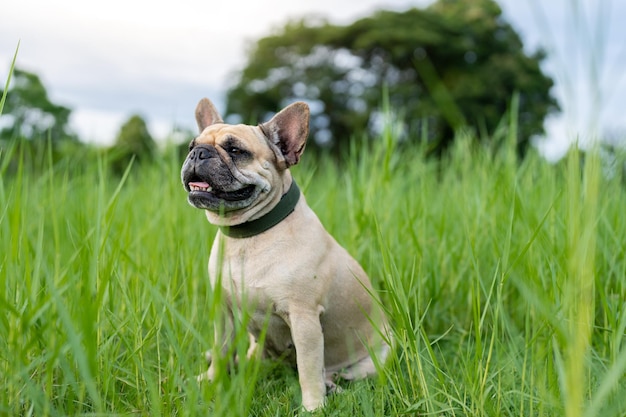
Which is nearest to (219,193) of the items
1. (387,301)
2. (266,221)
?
(266,221)

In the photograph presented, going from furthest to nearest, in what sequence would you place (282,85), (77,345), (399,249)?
(282,85) → (399,249) → (77,345)

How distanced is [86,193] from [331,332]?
2.62 metres

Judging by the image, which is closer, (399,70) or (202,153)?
(202,153)

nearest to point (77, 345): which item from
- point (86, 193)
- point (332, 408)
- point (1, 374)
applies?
point (1, 374)

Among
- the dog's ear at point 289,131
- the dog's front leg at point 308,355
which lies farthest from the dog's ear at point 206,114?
the dog's front leg at point 308,355

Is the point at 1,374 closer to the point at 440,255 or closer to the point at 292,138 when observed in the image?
the point at 292,138

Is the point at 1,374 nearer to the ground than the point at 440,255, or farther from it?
farther from it

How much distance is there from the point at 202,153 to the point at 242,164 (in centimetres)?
19

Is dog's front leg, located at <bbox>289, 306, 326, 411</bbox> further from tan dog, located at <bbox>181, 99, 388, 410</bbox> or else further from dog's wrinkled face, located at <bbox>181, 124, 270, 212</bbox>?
dog's wrinkled face, located at <bbox>181, 124, 270, 212</bbox>

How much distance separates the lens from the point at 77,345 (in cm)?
147

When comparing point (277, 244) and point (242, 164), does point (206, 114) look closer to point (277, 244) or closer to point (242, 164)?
point (242, 164)

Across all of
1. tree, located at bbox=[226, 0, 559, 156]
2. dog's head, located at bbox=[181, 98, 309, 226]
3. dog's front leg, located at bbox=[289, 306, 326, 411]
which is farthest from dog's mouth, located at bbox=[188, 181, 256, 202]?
tree, located at bbox=[226, 0, 559, 156]

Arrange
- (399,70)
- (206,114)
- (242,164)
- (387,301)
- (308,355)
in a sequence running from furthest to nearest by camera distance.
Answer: (399,70) < (387,301) < (206,114) < (242,164) < (308,355)

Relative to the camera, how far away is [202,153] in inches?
99.0
